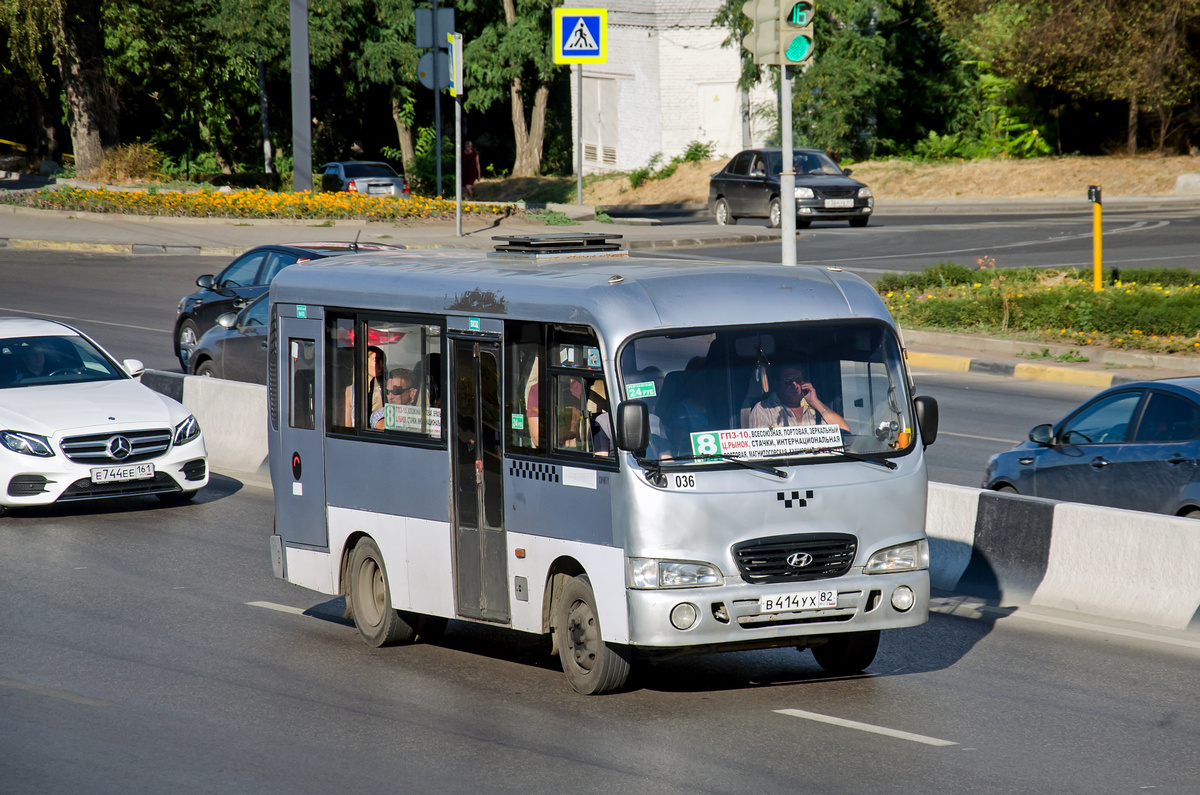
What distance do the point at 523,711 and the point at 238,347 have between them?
11.2 m

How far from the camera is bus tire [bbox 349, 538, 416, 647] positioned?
9258 millimetres

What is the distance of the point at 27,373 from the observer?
1430cm

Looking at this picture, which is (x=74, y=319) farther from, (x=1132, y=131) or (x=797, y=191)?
(x=1132, y=131)

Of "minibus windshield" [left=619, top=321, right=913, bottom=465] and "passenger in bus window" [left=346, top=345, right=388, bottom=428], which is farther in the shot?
"passenger in bus window" [left=346, top=345, right=388, bottom=428]

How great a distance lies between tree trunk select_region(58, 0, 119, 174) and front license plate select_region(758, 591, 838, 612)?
3875 centimetres

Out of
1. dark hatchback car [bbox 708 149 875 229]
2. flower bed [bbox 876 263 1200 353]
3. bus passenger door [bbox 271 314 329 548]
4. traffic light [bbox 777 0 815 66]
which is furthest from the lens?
dark hatchback car [bbox 708 149 875 229]

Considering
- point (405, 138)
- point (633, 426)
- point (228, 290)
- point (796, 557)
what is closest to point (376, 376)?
point (633, 426)

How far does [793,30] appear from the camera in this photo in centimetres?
1447

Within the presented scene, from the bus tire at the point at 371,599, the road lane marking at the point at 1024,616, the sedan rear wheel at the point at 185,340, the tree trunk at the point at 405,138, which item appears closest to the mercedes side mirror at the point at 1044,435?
the road lane marking at the point at 1024,616

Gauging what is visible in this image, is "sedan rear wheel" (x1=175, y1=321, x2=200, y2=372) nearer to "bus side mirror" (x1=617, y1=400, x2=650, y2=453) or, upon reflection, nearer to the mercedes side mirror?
the mercedes side mirror

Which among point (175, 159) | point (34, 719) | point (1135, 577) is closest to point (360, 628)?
point (34, 719)

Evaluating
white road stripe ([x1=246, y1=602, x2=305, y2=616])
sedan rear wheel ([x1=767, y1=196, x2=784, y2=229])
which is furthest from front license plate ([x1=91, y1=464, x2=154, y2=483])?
sedan rear wheel ([x1=767, y1=196, x2=784, y2=229])

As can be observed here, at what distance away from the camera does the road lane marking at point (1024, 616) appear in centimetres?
901

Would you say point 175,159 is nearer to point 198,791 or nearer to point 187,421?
point 187,421
